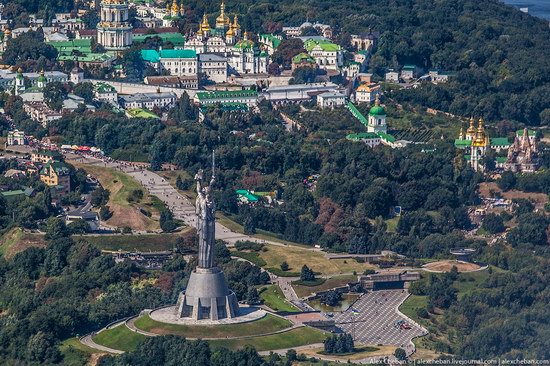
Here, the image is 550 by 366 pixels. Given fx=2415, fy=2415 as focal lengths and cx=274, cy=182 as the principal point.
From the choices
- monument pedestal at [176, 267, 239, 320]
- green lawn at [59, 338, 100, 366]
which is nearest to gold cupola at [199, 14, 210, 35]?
monument pedestal at [176, 267, 239, 320]

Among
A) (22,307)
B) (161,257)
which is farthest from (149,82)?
(22,307)

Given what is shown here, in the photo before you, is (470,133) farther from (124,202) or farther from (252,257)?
Result: (252,257)

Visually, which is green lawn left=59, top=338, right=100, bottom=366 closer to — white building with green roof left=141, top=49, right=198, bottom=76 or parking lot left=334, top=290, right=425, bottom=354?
parking lot left=334, top=290, right=425, bottom=354

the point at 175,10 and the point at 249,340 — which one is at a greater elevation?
the point at 175,10

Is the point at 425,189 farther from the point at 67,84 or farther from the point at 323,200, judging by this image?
the point at 67,84

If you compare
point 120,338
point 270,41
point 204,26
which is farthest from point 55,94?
point 120,338

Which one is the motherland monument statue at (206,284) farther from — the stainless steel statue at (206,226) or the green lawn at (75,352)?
the green lawn at (75,352)
